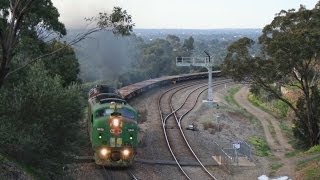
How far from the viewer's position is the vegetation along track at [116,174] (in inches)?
913

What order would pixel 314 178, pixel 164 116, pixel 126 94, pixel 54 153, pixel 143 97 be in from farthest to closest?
pixel 143 97 → pixel 126 94 → pixel 164 116 → pixel 314 178 → pixel 54 153

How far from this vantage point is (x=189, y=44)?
502 feet

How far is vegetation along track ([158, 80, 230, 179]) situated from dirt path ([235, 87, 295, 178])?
4.48 meters

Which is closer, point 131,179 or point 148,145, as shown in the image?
point 131,179

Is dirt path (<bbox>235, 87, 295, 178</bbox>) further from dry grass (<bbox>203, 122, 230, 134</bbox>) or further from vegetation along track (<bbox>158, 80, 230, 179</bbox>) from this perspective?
vegetation along track (<bbox>158, 80, 230, 179</bbox>)

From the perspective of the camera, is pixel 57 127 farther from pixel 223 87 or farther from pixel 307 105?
pixel 223 87

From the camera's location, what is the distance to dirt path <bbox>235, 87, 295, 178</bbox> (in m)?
27.3

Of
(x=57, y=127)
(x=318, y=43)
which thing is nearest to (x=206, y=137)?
(x=318, y=43)

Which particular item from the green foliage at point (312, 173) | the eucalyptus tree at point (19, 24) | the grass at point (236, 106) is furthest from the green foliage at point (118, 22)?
the grass at point (236, 106)

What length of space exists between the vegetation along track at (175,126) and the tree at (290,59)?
5994 mm

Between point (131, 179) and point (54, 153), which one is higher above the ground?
point (54, 153)

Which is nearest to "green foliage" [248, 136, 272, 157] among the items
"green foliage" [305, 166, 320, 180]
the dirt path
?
the dirt path

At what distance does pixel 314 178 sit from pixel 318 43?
38.5ft

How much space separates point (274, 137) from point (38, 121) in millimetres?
23398
